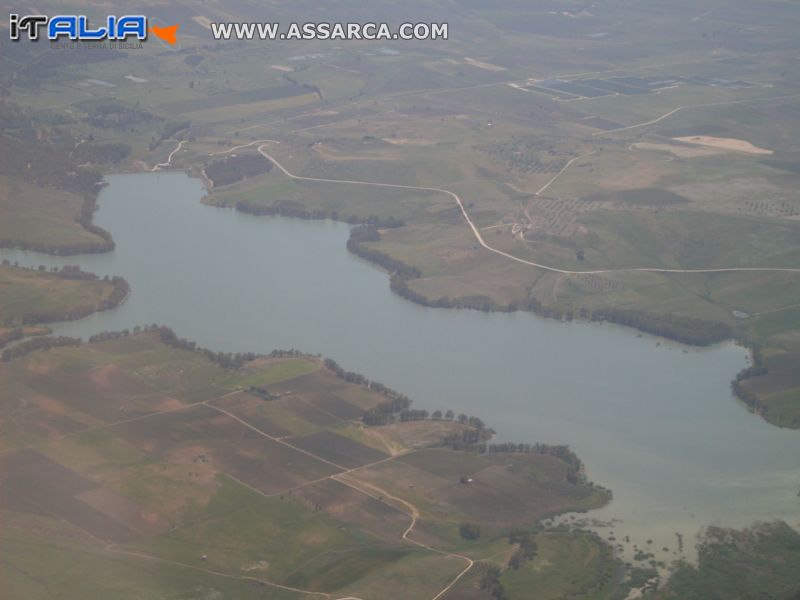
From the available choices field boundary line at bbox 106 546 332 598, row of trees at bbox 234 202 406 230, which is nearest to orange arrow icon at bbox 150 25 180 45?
row of trees at bbox 234 202 406 230

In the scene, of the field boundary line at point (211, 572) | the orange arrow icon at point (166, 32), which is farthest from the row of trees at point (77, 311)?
the orange arrow icon at point (166, 32)

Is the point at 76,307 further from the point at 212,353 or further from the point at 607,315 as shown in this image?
the point at 607,315

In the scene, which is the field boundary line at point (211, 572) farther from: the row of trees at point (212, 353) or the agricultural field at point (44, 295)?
the agricultural field at point (44, 295)

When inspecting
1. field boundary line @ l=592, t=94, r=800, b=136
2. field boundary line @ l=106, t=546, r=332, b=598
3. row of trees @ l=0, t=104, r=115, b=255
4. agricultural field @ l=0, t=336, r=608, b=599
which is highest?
field boundary line @ l=592, t=94, r=800, b=136

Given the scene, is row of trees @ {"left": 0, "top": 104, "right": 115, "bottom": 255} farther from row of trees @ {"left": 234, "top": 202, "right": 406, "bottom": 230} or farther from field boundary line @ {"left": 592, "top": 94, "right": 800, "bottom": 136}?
field boundary line @ {"left": 592, "top": 94, "right": 800, "bottom": 136}

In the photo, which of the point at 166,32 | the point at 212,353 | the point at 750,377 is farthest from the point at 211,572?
the point at 166,32

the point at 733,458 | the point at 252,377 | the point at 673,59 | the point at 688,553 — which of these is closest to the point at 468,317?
the point at 252,377
